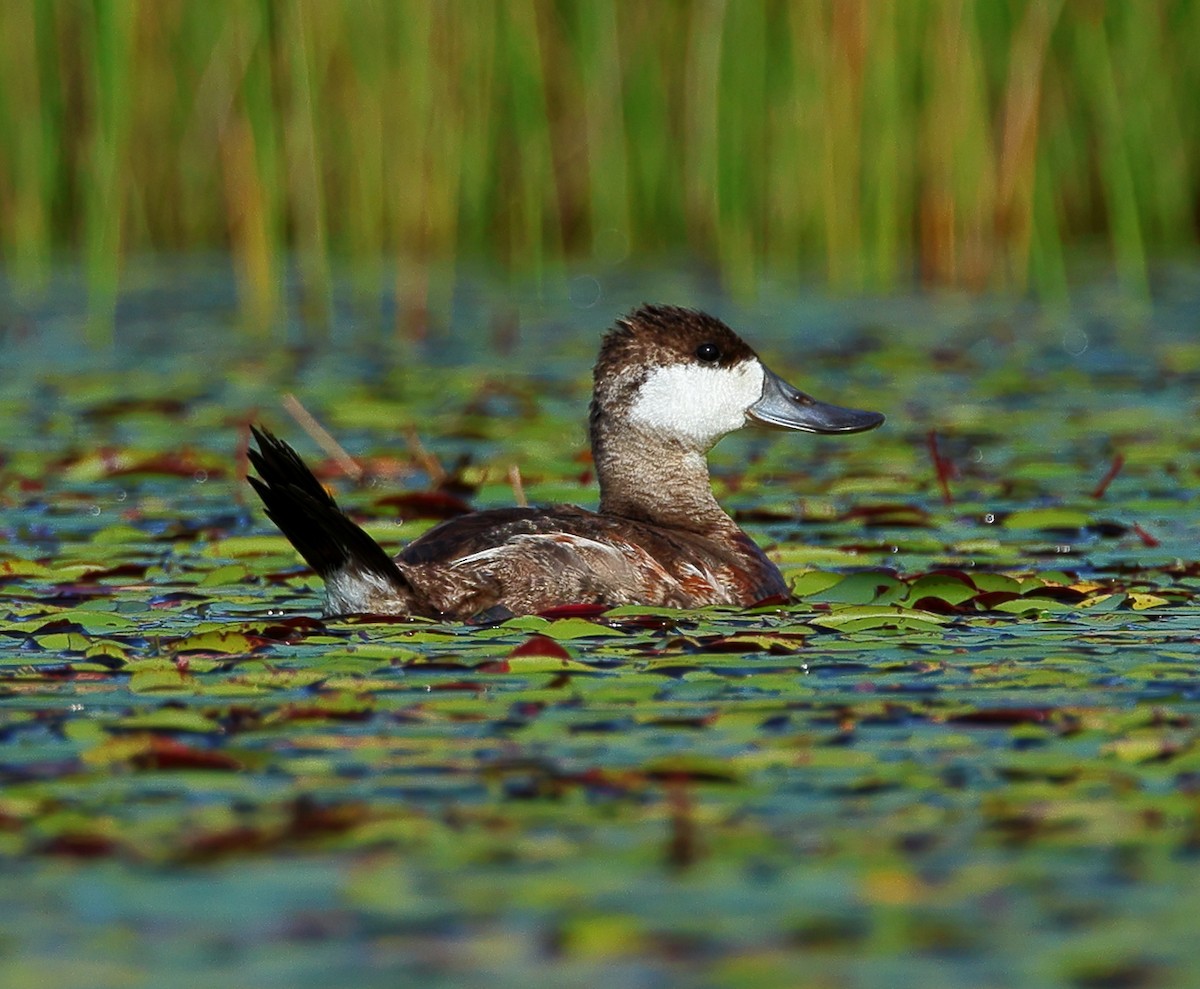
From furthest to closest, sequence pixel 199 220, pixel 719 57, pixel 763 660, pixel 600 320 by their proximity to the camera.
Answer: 1. pixel 199 220
2. pixel 600 320
3. pixel 719 57
4. pixel 763 660

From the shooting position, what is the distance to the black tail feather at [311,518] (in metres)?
5.11

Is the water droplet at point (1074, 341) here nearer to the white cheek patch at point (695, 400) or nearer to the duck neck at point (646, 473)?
the white cheek patch at point (695, 400)

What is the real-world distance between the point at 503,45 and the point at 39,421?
10.9ft

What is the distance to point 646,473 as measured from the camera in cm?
659

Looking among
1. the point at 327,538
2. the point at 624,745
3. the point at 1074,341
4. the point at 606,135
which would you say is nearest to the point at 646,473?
the point at 327,538

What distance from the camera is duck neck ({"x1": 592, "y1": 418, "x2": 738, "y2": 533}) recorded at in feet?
21.5

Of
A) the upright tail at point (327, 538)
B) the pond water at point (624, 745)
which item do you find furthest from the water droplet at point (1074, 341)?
the upright tail at point (327, 538)

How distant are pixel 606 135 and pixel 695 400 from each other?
6082 millimetres

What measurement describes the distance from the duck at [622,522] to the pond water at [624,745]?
163 millimetres

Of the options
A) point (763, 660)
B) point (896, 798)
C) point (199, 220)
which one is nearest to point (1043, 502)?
point (763, 660)

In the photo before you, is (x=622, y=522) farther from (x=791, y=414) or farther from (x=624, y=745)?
(x=624, y=745)

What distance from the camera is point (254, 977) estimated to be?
9.41 feet

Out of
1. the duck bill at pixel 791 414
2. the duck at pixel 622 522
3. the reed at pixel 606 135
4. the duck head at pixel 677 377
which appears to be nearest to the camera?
the duck at pixel 622 522

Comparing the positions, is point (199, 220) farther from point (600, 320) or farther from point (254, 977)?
point (254, 977)
